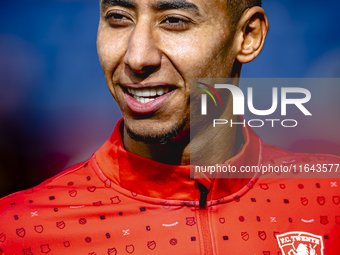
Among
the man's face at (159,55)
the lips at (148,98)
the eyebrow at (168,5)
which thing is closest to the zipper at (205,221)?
the man's face at (159,55)

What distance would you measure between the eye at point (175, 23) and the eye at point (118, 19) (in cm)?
17

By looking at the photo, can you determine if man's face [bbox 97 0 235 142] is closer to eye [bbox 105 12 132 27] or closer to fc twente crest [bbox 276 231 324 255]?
eye [bbox 105 12 132 27]

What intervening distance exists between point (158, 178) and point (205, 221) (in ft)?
0.96

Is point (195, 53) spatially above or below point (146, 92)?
above

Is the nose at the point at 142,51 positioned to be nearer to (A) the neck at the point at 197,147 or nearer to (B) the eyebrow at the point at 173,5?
(B) the eyebrow at the point at 173,5

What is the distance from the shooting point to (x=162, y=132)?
1614mm

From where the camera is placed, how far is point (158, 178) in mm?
1700

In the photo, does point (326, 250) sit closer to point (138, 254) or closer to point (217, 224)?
point (217, 224)

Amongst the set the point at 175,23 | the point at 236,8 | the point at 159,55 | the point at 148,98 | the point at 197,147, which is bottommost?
the point at 197,147

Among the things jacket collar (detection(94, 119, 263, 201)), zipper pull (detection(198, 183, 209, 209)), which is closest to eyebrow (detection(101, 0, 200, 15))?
jacket collar (detection(94, 119, 263, 201))

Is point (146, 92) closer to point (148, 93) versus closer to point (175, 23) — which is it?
point (148, 93)

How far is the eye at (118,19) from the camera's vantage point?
5.33 feet

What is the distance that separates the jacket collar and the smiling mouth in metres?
0.28

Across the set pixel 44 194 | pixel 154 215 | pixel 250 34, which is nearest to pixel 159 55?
pixel 250 34
